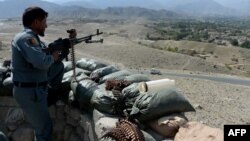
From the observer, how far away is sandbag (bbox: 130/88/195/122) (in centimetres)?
397

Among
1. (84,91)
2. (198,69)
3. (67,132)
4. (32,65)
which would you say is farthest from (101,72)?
(198,69)

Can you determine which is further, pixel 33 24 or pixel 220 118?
pixel 220 118

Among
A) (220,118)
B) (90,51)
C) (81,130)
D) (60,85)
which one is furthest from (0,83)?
(90,51)

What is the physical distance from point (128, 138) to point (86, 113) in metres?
1.12

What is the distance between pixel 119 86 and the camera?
4.68 metres

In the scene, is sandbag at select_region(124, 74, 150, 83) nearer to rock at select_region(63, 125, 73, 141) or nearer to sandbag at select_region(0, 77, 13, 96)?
rock at select_region(63, 125, 73, 141)

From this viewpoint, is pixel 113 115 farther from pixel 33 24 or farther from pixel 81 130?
pixel 33 24

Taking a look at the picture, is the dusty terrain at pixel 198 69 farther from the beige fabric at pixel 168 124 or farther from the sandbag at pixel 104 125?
the beige fabric at pixel 168 124

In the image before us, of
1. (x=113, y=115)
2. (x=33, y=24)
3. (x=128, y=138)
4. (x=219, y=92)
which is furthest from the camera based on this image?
(x=219, y=92)

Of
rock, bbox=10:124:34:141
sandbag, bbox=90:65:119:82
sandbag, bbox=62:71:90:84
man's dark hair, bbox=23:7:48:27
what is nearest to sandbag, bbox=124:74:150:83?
sandbag, bbox=90:65:119:82

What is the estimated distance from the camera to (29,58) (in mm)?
3996

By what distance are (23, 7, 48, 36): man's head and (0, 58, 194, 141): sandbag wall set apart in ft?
2.94

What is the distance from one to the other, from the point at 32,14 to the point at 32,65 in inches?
17.8

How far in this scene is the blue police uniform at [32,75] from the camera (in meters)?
4.00
